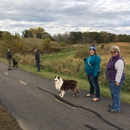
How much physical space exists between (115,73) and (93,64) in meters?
1.59

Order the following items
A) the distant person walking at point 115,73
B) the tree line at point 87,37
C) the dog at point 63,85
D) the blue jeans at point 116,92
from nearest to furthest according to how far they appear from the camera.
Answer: the distant person walking at point 115,73
the blue jeans at point 116,92
the dog at point 63,85
the tree line at point 87,37

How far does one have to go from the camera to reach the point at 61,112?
6820 mm

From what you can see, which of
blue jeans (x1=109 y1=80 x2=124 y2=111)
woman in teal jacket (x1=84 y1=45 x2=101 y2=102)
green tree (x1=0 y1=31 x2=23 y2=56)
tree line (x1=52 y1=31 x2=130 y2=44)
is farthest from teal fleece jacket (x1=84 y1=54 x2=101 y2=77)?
tree line (x1=52 y1=31 x2=130 y2=44)

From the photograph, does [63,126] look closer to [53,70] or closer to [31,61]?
[53,70]

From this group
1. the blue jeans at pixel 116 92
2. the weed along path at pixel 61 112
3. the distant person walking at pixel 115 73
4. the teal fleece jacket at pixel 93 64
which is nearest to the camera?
the weed along path at pixel 61 112

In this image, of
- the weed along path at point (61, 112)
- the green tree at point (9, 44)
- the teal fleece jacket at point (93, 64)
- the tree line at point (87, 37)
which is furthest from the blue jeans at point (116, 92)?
the tree line at point (87, 37)

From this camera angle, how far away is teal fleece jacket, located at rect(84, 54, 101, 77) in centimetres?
779

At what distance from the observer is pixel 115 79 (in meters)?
6.45

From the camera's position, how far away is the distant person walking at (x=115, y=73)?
6316mm

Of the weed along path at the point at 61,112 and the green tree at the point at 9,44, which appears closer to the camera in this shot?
the weed along path at the point at 61,112

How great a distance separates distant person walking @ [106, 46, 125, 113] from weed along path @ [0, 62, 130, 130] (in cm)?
52

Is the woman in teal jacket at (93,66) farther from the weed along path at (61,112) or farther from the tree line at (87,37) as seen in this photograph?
the tree line at (87,37)

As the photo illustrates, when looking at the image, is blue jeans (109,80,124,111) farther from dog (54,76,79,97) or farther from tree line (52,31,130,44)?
tree line (52,31,130,44)

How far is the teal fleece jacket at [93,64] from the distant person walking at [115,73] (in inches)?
43.8
